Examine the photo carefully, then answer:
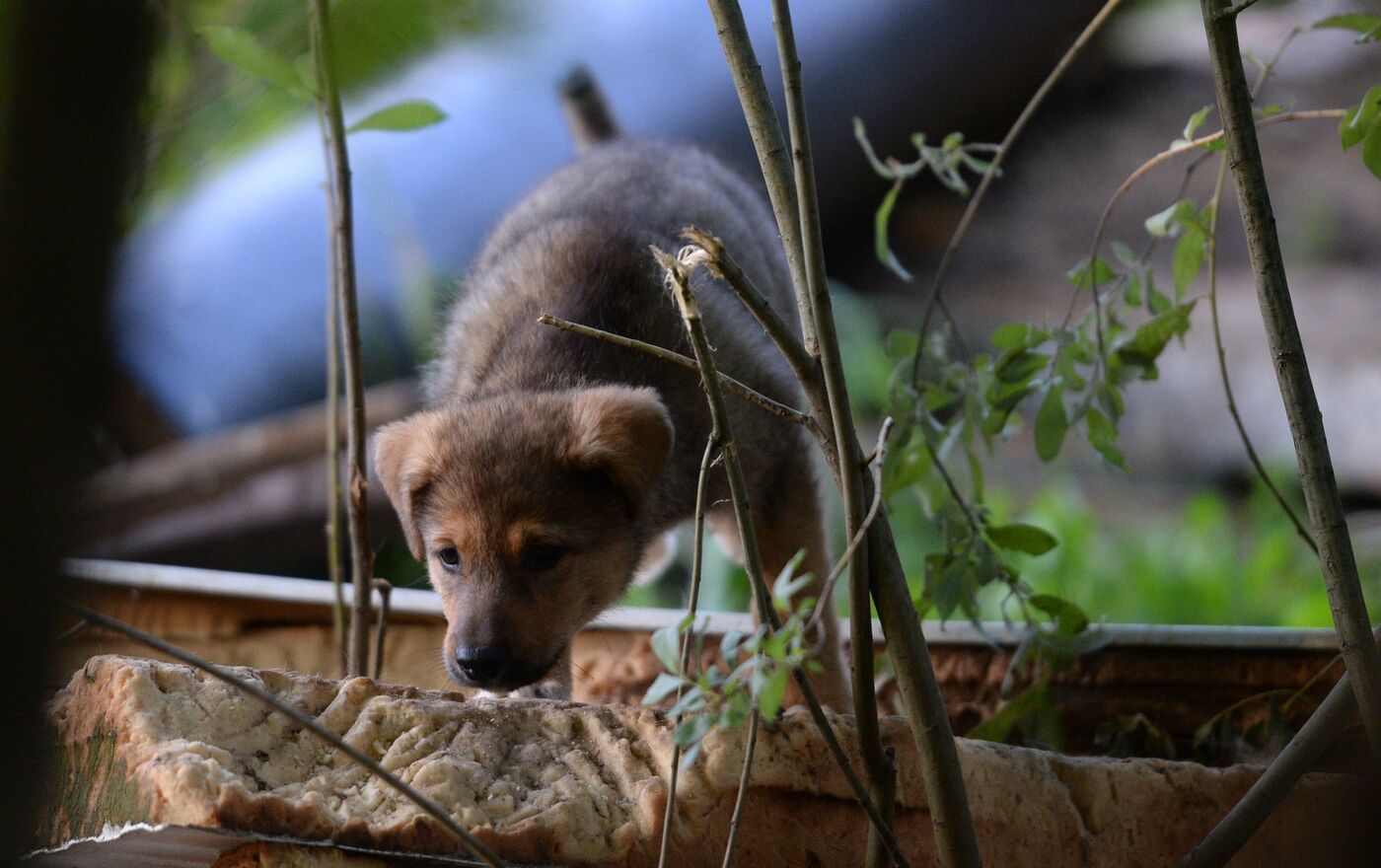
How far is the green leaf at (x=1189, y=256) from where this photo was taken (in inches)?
94.6

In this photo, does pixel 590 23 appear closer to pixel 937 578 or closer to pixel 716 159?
pixel 716 159

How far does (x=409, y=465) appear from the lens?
307 centimetres

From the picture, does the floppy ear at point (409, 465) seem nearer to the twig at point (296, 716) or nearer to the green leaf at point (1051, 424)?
the green leaf at point (1051, 424)

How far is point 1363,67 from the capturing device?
316 inches

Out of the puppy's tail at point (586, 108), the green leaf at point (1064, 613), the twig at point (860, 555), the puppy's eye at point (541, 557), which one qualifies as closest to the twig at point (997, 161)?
the green leaf at point (1064, 613)

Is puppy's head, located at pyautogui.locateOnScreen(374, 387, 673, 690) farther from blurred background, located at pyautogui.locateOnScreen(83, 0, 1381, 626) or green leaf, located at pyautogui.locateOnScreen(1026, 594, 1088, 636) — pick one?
blurred background, located at pyautogui.locateOnScreen(83, 0, 1381, 626)

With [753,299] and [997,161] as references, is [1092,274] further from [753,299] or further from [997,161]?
[753,299]

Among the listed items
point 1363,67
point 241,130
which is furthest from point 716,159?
point 1363,67

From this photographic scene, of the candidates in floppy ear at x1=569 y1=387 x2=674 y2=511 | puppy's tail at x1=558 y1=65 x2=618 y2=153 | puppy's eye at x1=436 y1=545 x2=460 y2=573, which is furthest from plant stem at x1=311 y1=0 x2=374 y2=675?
puppy's tail at x1=558 y1=65 x2=618 y2=153

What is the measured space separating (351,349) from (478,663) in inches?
26.6

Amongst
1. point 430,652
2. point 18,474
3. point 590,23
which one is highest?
point 590,23

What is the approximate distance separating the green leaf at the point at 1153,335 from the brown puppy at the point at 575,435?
97cm

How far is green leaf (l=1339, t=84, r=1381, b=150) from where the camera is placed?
73.5 inches

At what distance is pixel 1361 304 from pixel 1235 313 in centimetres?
66
